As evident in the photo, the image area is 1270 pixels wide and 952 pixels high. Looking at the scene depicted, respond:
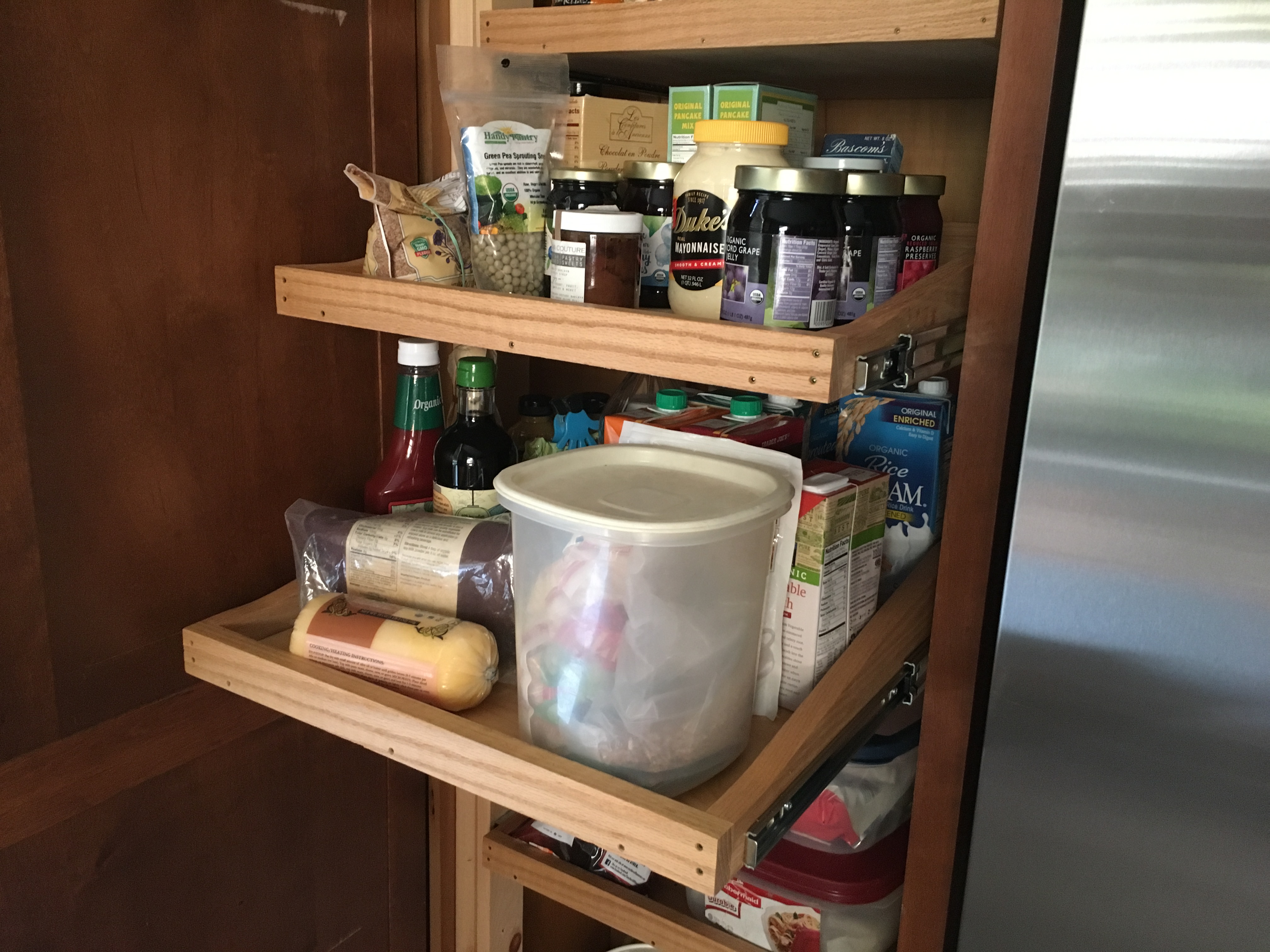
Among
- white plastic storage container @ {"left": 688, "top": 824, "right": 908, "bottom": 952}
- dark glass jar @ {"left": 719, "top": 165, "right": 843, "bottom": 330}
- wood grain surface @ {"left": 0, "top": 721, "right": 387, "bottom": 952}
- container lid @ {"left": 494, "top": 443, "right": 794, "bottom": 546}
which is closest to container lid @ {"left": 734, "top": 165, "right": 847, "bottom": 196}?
dark glass jar @ {"left": 719, "top": 165, "right": 843, "bottom": 330}

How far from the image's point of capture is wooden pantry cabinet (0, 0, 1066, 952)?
2.42 ft

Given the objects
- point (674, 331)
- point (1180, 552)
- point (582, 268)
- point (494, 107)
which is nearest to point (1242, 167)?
point (1180, 552)

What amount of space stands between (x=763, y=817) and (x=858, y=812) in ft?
1.12

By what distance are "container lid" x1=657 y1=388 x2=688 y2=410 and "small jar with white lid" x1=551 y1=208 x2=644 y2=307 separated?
5.0 inches

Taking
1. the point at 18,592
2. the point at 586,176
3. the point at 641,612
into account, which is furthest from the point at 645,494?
the point at 18,592

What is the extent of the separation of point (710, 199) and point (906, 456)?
0.33 metres

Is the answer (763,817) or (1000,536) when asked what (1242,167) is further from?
(763,817)

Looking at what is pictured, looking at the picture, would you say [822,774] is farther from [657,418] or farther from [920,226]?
[920,226]

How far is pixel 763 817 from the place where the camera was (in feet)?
2.33

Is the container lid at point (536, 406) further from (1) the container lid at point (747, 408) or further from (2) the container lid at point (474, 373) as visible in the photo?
(1) the container lid at point (747, 408)

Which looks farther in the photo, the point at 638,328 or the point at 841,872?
the point at 841,872

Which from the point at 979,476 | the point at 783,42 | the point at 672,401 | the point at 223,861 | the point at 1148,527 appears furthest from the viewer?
the point at 223,861

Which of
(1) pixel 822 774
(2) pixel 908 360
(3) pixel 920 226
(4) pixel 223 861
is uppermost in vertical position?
(3) pixel 920 226

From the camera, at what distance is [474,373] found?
1.00 meters
